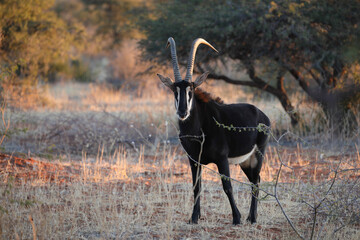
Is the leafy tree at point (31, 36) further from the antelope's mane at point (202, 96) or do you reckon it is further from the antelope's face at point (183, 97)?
the antelope's face at point (183, 97)

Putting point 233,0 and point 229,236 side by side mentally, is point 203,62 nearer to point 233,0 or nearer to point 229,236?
point 233,0

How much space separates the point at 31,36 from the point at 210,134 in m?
12.0

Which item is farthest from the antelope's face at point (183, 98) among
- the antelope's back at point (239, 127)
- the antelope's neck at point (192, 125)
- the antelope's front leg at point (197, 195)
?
the antelope's front leg at point (197, 195)

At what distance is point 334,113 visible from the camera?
10711mm

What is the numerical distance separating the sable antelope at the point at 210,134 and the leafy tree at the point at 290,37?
5.17 m

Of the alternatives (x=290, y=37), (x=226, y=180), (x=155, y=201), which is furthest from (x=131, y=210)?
(x=290, y=37)

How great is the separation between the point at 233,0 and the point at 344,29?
3.30 metres

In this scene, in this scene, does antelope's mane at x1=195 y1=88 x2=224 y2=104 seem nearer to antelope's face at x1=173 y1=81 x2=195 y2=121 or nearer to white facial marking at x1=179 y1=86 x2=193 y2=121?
antelope's face at x1=173 y1=81 x2=195 y2=121

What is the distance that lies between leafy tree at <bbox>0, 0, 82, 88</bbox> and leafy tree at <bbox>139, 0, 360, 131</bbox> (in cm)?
567

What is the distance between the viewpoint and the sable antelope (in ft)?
17.2

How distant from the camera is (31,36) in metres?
15.5

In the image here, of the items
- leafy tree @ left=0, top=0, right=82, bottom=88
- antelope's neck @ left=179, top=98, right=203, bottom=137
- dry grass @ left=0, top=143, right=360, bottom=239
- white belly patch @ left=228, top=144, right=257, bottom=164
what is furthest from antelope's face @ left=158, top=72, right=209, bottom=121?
leafy tree @ left=0, top=0, right=82, bottom=88

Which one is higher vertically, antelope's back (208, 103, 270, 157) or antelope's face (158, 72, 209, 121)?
antelope's face (158, 72, 209, 121)

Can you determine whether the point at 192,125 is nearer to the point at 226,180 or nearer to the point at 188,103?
the point at 188,103
